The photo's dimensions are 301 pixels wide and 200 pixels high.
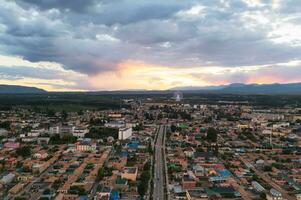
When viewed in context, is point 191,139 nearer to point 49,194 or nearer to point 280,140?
point 280,140

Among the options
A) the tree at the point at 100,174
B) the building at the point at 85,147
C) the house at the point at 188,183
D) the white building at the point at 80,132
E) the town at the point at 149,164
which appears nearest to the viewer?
the town at the point at 149,164

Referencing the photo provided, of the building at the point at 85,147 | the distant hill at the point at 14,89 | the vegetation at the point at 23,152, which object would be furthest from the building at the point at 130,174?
the distant hill at the point at 14,89

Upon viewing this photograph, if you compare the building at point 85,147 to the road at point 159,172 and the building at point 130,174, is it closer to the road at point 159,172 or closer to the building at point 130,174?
the road at point 159,172

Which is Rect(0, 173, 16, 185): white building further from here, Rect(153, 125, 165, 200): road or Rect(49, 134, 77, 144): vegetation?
Rect(49, 134, 77, 144): vegetation

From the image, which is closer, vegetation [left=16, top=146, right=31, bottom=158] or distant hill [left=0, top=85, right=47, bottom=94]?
vegetation [left=16, top=146, right=31, bottom=158]

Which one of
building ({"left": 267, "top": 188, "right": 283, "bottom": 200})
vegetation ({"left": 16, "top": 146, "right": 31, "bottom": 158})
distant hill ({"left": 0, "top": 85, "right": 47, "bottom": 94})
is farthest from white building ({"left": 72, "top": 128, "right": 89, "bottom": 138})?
distant hill ({"left": 0, "top": 85, "right": 47, "bottom": 94})

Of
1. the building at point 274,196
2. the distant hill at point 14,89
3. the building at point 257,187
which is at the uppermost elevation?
the distant hill at point 14,89

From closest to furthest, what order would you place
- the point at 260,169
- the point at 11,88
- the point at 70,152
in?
the point at 260,169 < the point at 70,152 < the point at 11,88

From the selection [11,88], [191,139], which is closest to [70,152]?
[191,139]

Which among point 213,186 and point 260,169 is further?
point 260,169
